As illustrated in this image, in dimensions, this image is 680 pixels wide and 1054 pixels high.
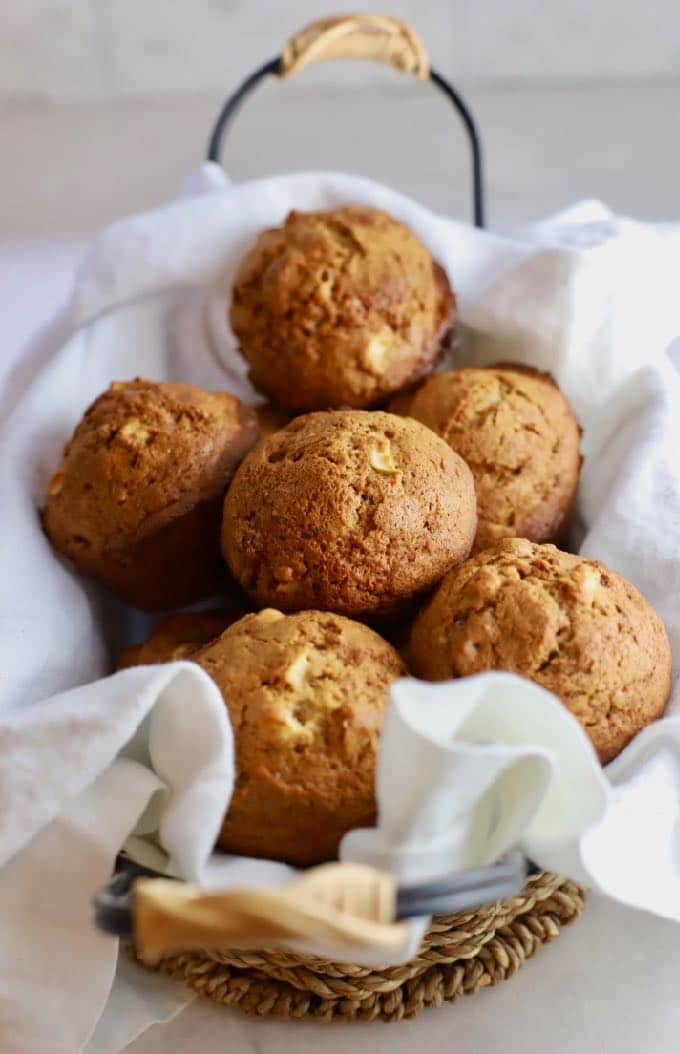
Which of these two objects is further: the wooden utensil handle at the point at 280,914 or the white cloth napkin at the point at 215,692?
the white cloth napkin at the point at 215,692

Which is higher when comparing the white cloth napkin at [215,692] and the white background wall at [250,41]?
the white background wall at [250,41]

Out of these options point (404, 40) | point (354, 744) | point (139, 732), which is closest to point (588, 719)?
point (354, 744)

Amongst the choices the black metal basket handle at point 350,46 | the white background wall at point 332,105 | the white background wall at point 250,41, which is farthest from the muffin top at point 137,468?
the white background wall at point 250,41

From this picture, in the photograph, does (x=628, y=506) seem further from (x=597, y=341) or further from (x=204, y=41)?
(x=204, y=41)

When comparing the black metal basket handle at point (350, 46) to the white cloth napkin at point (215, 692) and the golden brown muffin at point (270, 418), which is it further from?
the golden brown muffin at point (270, 418)


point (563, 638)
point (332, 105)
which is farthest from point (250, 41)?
point (563, 638)

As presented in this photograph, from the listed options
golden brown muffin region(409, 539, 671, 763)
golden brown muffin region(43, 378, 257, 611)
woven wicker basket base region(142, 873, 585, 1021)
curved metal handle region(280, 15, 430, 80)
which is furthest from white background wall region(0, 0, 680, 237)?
woven wicker basket base region(142, 873, 585, 1021)
